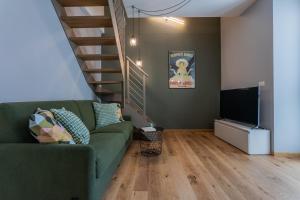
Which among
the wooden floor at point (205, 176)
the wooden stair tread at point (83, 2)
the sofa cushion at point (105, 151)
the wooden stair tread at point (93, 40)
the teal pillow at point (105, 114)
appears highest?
the wooden stair tread at point (83, 2)

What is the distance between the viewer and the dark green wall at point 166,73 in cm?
613

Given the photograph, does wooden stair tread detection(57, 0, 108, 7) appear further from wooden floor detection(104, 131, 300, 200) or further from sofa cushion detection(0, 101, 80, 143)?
wooden floor detection(104, 131, 300, 200)

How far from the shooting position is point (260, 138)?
3703mm

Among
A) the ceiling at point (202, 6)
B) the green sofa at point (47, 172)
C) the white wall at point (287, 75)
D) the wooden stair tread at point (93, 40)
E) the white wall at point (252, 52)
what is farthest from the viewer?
the ceiling at point (202, 6)

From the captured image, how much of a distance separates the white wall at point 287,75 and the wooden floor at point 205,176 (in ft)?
1.15

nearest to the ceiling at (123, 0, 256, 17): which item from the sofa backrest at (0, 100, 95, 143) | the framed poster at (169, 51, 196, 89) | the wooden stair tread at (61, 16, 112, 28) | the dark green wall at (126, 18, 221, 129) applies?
the wooden stair tread at (61, 16, 112, 28)

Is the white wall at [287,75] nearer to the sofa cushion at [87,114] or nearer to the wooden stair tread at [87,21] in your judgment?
the wooden stair tread at [87,21]

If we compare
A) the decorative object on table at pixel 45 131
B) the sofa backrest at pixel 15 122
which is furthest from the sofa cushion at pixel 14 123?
the decorative object on table at pixel 45 131

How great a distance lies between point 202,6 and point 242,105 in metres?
2.03

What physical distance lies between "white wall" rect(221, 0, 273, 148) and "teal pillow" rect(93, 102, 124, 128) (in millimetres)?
2621

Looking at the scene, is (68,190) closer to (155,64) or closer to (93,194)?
(93,194)

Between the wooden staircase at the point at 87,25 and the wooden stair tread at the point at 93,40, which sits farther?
the wooden stair tread at the point at 93,40

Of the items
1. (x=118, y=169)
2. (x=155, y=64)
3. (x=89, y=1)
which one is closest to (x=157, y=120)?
(x=155, y=64)

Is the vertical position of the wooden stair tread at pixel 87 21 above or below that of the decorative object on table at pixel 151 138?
above
